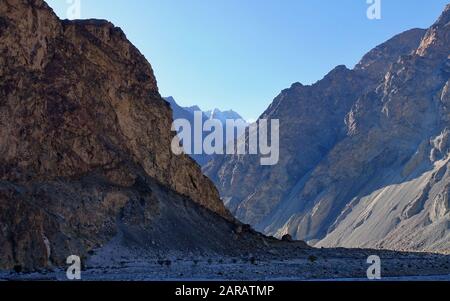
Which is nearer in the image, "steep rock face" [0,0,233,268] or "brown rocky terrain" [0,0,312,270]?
"steep rock face" [0,0,233,268]

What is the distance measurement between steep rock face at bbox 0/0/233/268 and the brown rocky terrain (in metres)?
0.10

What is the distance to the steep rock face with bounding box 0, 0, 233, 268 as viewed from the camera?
4334 centimetres

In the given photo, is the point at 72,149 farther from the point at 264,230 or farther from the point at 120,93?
the point at 264,230

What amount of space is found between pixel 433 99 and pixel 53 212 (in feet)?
564

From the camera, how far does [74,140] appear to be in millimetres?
57562

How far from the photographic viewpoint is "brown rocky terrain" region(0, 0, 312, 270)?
4531cm

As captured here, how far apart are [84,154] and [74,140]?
179 centimetres

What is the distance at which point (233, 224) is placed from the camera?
6384cm

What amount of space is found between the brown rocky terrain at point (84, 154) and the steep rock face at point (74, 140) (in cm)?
10

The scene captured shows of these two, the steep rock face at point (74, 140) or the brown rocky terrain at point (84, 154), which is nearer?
the steep rock face at point (74, 140)

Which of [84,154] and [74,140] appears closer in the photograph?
[84,154]

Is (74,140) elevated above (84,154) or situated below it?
above

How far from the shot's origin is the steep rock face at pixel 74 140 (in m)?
43.3
